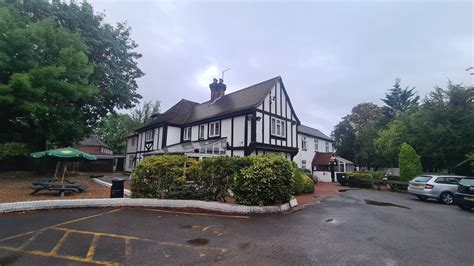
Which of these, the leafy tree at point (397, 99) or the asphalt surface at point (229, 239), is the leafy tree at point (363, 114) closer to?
the leafy tree at point (397, 99)

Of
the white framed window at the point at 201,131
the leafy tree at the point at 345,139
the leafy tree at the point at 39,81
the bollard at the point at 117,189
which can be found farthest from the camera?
the leafy tree at the point at 345,139

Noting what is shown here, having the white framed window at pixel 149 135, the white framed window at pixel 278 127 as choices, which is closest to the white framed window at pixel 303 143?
the white framed window at pixel 278 127

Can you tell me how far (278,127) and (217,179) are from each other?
11.5m

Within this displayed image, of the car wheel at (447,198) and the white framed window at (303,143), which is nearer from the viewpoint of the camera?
the car wheel at (447,198)

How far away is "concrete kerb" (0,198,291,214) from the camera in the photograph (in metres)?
8.23

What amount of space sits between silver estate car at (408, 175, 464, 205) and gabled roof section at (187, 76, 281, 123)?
11534mm

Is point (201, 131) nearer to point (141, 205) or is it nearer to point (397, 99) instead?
point (141, 205)

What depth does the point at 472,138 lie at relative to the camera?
53.1ft

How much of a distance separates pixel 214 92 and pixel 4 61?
1638cm

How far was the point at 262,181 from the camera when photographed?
29.1 feet

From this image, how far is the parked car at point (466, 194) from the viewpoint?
10102mm

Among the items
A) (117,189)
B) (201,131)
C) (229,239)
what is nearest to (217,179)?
(229,239)

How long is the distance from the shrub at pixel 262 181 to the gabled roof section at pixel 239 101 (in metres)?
8.92

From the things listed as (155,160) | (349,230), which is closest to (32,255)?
(155,160)
